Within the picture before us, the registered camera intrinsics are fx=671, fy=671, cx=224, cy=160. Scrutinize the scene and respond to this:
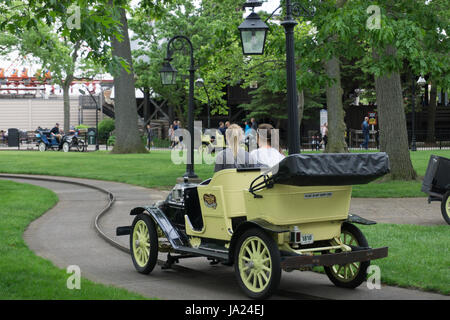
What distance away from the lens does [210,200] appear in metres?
7.41

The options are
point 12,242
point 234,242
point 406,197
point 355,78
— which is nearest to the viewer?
point 234,242

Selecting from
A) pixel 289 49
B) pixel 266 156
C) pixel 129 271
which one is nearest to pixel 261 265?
pixel 266 156

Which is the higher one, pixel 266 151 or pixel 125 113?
pixel 125 113

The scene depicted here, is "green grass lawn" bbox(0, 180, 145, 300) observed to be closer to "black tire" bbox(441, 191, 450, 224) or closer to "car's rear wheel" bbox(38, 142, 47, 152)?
"black tire" bbox(441, 191, 450, 224)

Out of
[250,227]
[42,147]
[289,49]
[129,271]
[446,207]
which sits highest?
[289,49]

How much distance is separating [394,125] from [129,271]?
41.2ft

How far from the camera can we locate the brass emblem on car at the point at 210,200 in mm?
7353

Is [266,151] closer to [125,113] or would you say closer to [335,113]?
[335,113]

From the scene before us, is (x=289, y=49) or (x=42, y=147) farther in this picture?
(x=42, y=147)

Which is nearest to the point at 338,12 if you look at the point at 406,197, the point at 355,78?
the point at 406,197

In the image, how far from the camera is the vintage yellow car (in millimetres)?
6422
